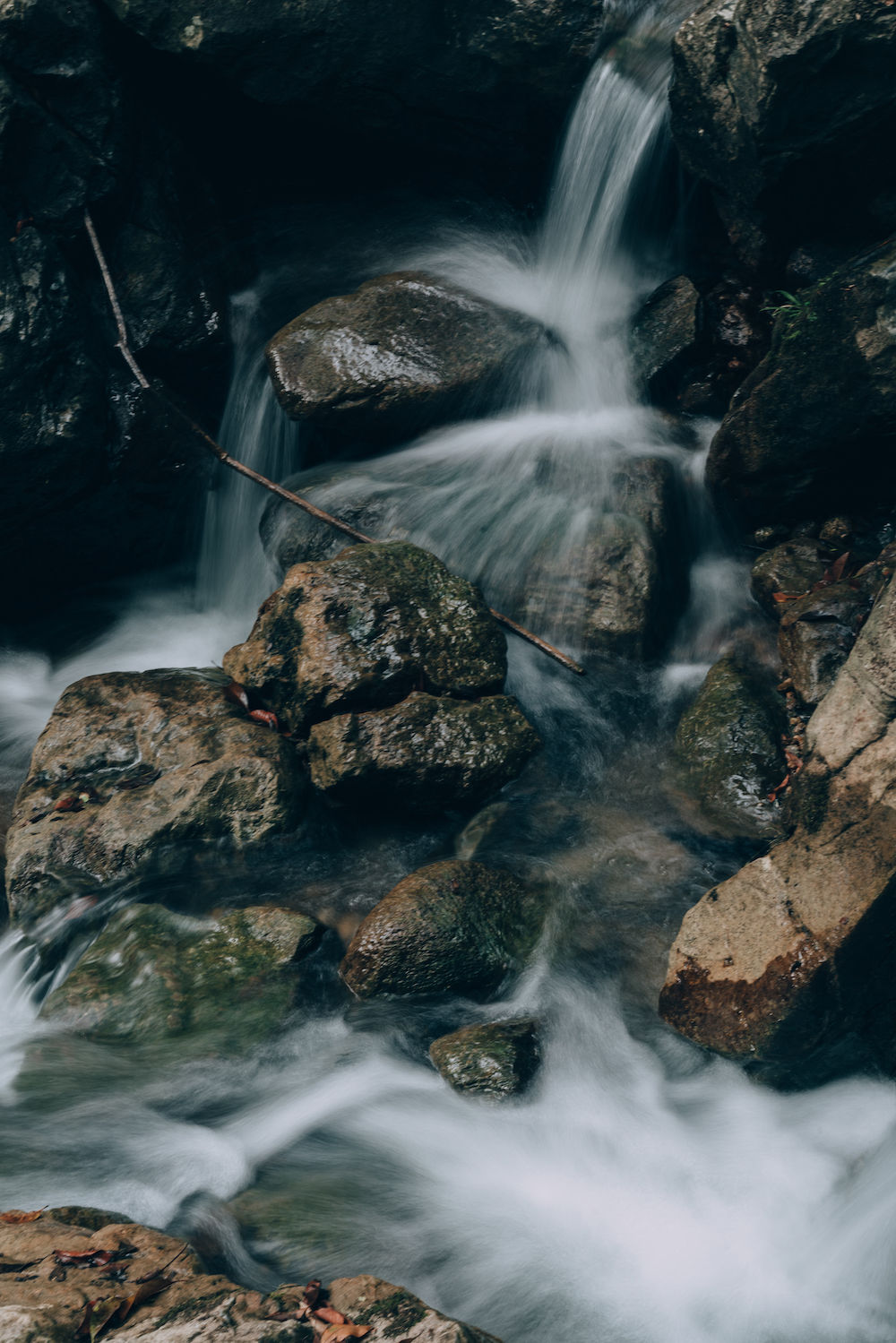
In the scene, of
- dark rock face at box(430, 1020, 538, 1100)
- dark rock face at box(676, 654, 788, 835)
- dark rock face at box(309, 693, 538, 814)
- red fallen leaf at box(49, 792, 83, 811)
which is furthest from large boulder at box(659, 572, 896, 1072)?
red fallen leaf at box(49, 792, 83, 811)

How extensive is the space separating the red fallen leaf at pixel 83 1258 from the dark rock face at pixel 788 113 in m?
6.37

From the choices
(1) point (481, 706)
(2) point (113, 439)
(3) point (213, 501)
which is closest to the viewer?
(1) point (481, 706)

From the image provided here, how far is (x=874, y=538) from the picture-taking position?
5.43 metres

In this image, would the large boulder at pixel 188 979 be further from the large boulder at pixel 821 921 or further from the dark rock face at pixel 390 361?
the dark rock face at pixel 390 361

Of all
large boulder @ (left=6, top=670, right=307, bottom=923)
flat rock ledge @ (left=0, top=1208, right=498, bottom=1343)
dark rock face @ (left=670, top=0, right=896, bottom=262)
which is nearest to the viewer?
flat rock ledge @ (left=0, top=1208, right=498, bottom=1343)

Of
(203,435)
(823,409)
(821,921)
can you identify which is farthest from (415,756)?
(203,435)

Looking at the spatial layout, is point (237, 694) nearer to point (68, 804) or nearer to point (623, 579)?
point (68, 804)

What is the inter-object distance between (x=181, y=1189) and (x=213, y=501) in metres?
5.44

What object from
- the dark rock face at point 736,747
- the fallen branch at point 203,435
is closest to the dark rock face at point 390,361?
the fallen branch at point 203,435

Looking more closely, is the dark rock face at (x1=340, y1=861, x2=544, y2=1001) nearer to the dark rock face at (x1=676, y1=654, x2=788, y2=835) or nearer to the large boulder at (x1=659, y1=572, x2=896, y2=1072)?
the large boulder at (x1=659, y1=572, x2=896, y2=1072)

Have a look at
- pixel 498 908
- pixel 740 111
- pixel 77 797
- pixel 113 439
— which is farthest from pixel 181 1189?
pixel 740 111

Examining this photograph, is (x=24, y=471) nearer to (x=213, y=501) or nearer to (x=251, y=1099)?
(x=213, y=501)

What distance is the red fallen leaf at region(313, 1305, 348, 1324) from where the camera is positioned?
2350mm

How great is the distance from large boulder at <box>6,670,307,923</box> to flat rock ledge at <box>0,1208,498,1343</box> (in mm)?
2069
